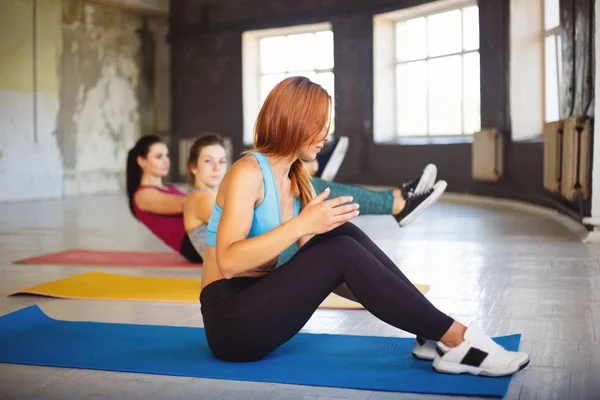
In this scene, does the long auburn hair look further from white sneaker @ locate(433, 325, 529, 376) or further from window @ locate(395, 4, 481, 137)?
window @ locate(395, 4, 481, 137)

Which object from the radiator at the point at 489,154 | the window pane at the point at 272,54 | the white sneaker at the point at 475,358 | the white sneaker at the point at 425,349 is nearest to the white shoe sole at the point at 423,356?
the white sneaker at the point at 425,349

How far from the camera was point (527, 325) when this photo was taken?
116 inches

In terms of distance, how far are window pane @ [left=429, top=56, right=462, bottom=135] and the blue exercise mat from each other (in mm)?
7794

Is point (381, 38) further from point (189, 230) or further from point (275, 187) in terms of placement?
point (275, 187)

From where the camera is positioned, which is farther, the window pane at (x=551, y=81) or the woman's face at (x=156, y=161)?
the window pane at (x=551, y=81)

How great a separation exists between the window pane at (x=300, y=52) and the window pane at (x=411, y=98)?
152cm

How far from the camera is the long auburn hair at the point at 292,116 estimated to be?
83.7 inches

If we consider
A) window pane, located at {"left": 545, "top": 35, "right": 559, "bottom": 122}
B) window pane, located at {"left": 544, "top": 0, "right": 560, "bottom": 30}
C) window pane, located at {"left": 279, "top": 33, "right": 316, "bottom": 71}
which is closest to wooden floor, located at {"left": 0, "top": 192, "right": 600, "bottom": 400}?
window pane, located at {"left": 545, "top": 35, "right": 559, "bottom": 122}

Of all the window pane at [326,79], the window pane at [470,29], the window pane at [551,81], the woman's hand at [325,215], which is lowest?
the woman's hand at [325,215]

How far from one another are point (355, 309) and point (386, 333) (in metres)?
0.44

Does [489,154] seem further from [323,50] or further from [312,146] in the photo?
[312,146]

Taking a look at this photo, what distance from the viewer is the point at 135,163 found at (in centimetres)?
466

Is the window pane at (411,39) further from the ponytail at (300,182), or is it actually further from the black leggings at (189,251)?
the ponytail at (300,182)

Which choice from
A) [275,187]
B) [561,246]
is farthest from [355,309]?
[561,246]
